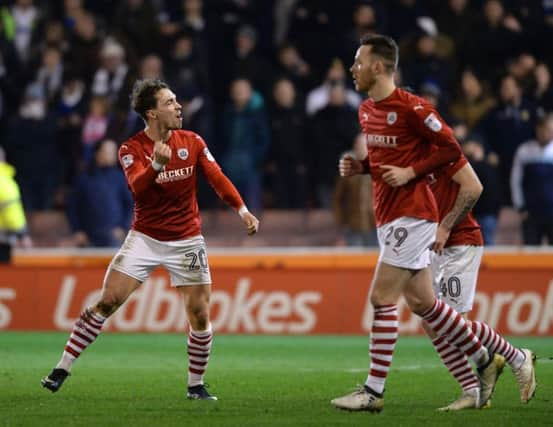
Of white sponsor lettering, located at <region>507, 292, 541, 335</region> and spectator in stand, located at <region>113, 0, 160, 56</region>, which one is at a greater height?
spectator in stand, located at <region>113, 0, 160, 56</region>

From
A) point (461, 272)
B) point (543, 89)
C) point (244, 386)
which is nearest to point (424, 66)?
point (543, 89)

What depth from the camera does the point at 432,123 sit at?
9148 millimetres

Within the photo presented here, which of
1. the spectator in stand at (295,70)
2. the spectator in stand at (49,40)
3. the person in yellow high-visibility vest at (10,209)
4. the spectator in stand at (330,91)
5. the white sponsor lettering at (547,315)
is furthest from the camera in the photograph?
the spectator in stand at (49,40)

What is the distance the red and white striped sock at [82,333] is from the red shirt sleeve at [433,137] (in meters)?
2.74

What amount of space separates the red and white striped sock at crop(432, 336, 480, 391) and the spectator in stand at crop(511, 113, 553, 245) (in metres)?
8.82

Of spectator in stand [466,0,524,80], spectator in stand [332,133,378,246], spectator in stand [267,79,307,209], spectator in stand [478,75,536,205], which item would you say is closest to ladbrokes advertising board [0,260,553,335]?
spectator in stand [332,133,378,246]

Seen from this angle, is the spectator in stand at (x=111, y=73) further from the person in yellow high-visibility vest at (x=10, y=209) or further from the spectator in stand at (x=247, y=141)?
the person in yellow high-visibility vest at (x=10, y=209)

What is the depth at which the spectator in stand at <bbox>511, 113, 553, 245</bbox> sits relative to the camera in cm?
1812

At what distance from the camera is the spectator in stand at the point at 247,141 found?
766 inches

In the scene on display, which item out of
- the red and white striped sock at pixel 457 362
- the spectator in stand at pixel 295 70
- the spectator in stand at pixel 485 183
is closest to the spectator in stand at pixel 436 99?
the spectator in stand at pixel 485 183

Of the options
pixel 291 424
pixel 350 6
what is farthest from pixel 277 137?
pixel 291 424

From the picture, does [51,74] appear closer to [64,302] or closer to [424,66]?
[64,302]

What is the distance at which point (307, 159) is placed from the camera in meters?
19.9

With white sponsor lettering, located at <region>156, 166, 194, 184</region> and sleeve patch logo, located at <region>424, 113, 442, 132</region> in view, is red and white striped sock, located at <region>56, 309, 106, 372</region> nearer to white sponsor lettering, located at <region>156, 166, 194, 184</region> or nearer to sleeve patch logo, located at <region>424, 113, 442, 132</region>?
white sponsor lettering, located at <region>156, 166, 194, 184</region>
